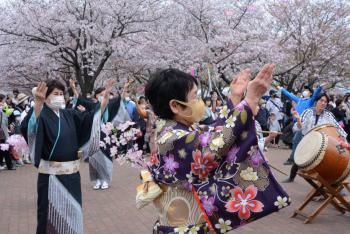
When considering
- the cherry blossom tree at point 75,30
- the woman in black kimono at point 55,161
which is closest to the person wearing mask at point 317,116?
the woman in black kimono at point 55,161

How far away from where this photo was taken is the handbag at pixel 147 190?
7.13 feet

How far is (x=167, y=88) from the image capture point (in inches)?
82.4

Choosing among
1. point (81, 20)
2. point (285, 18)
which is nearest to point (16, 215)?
point (81, 20)

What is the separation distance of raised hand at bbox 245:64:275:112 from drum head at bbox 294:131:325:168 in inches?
127

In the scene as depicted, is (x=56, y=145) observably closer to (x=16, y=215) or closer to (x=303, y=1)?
(x=16, y=215)

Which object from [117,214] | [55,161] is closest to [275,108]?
[117,214]

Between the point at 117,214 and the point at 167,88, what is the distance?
13.4ft

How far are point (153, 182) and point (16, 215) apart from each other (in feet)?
14.4

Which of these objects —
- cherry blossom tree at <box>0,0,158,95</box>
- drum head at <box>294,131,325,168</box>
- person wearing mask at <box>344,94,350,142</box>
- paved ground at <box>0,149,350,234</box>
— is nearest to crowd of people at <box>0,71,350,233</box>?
drum head at <box>294,131,325,168</box>

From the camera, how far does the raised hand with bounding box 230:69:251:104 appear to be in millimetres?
1950

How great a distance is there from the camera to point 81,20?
17578 mm

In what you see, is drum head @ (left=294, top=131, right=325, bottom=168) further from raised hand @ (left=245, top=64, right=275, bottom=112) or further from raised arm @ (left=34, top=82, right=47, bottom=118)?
raised hand @ (left=245, top=64, right=275, bottom=112)

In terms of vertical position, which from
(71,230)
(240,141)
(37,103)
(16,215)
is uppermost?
(240,141)

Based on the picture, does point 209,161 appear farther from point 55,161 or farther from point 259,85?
point 55,161
